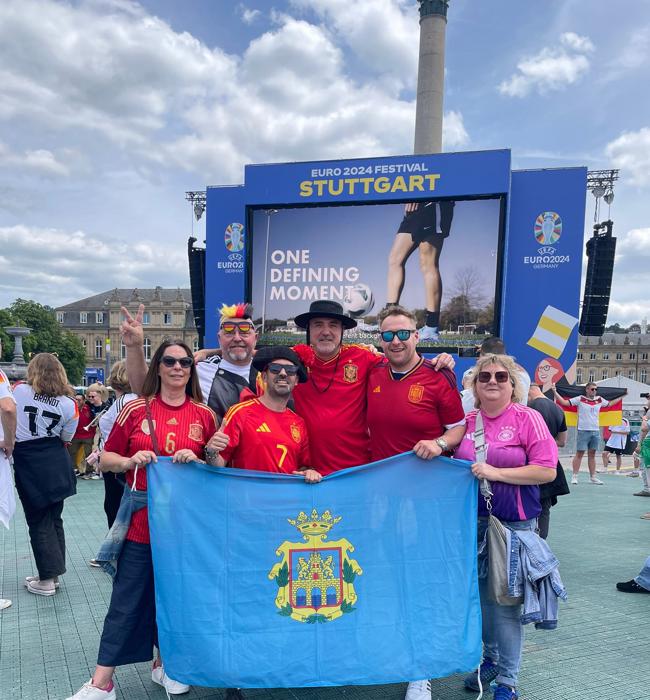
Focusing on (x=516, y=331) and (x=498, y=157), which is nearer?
(x=498, y=157)

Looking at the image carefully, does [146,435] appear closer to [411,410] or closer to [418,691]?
[411,410]

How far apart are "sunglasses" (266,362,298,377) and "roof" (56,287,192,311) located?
2847 inches

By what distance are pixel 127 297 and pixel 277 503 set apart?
78.0 m

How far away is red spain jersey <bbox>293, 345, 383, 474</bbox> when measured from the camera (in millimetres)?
2844

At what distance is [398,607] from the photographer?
2574mm

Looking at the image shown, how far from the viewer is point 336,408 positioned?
9.51 feet

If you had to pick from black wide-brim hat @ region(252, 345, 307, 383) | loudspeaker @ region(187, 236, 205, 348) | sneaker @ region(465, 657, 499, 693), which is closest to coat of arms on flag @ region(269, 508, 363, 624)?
black wide-brim hat @ region(252, 345, 307, 383)

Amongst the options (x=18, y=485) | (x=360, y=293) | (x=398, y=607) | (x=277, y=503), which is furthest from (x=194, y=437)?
(x=360, y=293)

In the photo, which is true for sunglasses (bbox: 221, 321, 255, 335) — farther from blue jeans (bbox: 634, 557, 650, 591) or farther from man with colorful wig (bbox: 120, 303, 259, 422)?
blue jeans (bbox: 634, 557, 650, 591)

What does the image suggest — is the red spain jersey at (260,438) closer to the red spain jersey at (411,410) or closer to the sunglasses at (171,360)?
the sunglasses at (171,360)

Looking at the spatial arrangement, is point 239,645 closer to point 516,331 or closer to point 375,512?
point 375,512

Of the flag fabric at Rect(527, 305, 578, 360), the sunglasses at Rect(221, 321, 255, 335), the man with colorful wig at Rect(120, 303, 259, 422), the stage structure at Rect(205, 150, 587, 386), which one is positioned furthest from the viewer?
the flag fabric at Rect(527, 305, 578, 360)

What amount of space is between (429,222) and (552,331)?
13.3 ft

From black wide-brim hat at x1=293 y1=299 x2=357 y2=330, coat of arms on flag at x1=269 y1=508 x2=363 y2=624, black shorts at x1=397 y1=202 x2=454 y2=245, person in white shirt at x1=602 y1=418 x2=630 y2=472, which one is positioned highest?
black shorts at x1=397 y1=202 x2=454 y2=245
